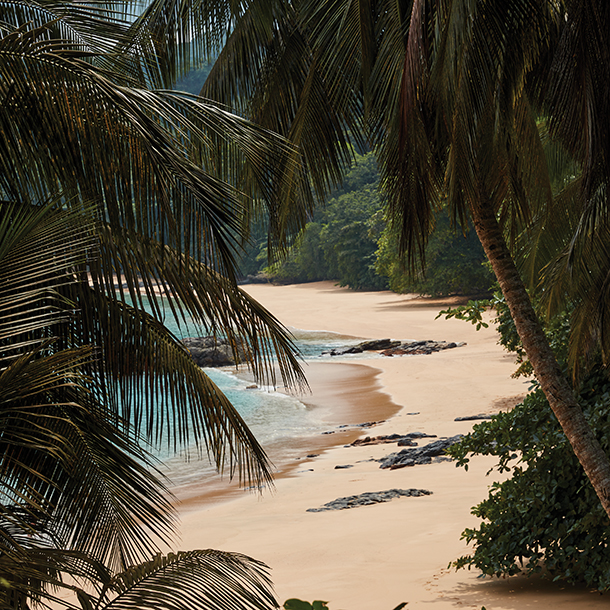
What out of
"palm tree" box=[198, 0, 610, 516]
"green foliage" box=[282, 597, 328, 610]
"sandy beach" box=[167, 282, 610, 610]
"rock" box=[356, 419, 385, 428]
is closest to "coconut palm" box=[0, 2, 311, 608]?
"green foliage" box=[282, 597, 328, 610]

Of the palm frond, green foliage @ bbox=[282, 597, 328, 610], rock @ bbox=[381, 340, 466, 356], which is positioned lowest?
green foliage @ bbox=[282, 597, 328, 610]

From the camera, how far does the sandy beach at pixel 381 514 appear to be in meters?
5.70

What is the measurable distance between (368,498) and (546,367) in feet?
18.0

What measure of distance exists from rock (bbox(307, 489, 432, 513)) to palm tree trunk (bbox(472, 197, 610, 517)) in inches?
201

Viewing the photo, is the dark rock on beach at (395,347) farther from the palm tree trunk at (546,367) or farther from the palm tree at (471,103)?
the palm tree trunk at (546,367)

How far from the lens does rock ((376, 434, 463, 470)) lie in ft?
37.0

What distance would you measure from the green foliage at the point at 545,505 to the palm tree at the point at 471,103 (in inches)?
29.9

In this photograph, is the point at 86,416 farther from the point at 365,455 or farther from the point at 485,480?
the point at 365,455

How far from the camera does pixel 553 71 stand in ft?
10.5

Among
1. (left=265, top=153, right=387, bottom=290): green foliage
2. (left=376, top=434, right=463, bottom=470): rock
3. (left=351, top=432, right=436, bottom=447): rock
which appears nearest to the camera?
(left=376, top=434, right=463, bottom=470): rock

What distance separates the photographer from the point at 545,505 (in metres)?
5.26

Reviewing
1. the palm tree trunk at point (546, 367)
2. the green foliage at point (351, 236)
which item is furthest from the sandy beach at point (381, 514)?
the green foliage at point (351, 236)

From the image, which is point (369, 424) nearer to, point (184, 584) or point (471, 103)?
point (471, 103)

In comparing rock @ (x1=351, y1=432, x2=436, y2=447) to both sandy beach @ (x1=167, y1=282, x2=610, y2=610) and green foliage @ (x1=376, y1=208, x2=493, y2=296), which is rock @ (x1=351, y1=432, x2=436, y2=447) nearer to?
sandy beach @ (x1=167, y1=282, x2=610, y2=610)
